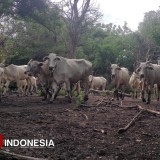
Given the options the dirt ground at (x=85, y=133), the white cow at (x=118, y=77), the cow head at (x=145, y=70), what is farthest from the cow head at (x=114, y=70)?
the dirt ground at (x=85, y=133)

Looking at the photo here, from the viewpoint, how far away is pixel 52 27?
684 inches

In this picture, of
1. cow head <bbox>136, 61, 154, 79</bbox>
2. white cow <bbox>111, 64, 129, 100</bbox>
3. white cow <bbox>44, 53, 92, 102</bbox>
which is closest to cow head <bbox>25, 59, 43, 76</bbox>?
white cow <bbox>44, 53, 92, 102</bbox>

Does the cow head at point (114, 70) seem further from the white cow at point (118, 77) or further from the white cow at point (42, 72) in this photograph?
the white cow at point (42, 72)

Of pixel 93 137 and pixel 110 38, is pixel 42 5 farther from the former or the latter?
pixel 110 38

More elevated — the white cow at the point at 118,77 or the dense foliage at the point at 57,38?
the dense foliage at the point at 57,38

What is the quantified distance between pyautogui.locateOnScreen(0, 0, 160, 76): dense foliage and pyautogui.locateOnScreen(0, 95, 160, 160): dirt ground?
5.67 metres

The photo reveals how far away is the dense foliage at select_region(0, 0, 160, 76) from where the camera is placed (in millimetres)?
16062

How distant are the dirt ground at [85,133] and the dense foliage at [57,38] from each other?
5.67 meters

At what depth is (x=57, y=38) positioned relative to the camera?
32.3 meters

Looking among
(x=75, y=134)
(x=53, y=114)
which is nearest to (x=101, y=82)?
(x=53, y=114)

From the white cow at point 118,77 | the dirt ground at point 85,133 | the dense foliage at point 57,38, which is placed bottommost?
the dirt ground at point 85,133

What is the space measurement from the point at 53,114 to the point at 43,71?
5.38 metres

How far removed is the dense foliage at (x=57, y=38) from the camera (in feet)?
52.7

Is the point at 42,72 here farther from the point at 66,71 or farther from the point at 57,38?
the point at 57,38
